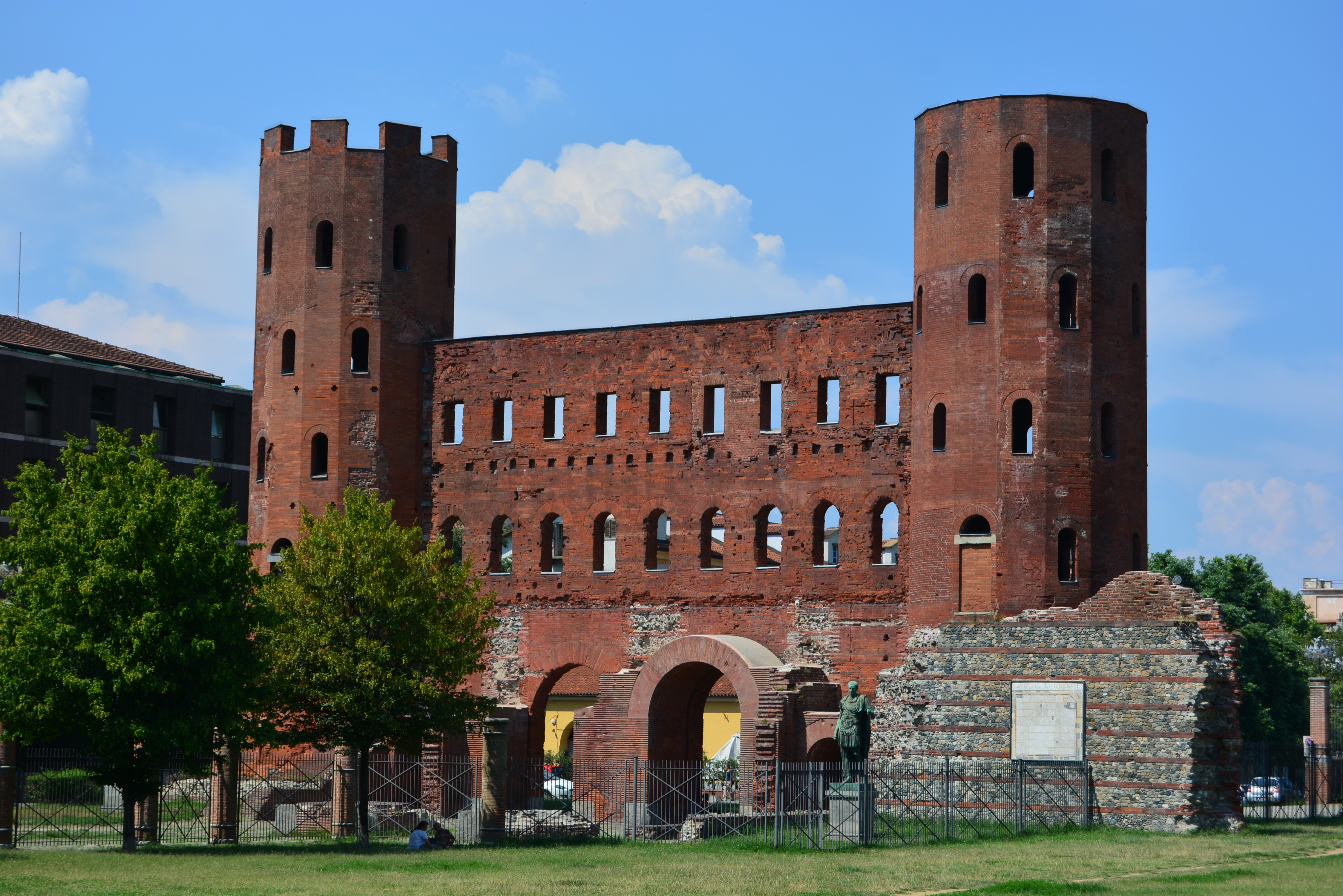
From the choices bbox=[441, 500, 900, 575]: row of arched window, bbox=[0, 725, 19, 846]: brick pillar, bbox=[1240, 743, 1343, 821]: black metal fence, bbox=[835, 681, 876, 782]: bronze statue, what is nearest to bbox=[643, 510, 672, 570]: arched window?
bbox=[441, 500, 900, 575]: row of arched window

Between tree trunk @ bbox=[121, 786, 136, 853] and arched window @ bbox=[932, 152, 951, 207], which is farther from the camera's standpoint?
arched window @ bbox=[932, 152, 951, 207]

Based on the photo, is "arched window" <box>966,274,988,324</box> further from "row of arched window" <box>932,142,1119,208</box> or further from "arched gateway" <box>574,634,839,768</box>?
"arched gateway" <box>574,634,839,768</box>

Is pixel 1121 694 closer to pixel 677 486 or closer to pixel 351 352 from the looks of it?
pixel 677 486

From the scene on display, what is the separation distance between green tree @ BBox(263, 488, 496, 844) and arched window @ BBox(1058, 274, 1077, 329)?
1329 centimetres

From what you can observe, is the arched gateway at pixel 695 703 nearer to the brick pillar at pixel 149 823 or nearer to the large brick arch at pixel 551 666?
the large brick arch at pixel 551 666

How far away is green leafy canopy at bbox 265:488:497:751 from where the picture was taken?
102 ft

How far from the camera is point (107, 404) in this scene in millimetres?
56344

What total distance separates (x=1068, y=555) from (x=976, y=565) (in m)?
1.82

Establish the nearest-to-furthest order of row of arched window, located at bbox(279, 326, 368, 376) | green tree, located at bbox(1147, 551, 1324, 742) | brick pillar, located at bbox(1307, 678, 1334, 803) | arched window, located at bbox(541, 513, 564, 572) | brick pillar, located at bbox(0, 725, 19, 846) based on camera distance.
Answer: brick pillar, located at bbox(0, 725, 19, 846) < arched window, located at bbox(541, 513, 564, 572) < row of arched window, located at bbox(279, 326, 368, 376) < brick pillar, located at bbox(1307, 678, 1334, 803) < green tree, located at bbox(1147, 551, 1324, 742)

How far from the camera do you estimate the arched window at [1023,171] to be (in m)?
35.4

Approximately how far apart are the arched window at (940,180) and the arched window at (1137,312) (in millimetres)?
4383

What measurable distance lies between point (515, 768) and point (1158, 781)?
545 inches

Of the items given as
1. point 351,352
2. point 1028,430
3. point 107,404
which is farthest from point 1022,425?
point 107,404

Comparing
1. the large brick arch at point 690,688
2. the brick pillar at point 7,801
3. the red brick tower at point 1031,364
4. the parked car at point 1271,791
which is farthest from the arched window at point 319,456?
the parked car at point 1271,791
